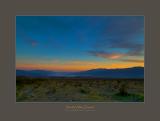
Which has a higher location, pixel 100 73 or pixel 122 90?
pixel 100 73

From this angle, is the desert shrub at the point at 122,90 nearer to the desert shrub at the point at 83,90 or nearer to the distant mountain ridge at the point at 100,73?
the distant mountain ridge at the point at 100,73

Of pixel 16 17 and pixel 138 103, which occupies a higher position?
pixel 16 17

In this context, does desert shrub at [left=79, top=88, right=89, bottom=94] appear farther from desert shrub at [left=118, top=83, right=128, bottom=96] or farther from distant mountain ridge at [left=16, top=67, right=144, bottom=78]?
desert shrub at [left=118, top=83, right=128, bottom=96]

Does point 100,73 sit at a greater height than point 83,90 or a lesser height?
greater

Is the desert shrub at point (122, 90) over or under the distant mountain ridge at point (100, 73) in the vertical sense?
under

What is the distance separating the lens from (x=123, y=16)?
15.9 feet

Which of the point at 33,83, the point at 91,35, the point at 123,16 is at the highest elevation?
the point at 123,16

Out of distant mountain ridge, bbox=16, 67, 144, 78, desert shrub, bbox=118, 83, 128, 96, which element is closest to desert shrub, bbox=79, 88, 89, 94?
distant mountain ridge, bbox=16, 67, 144, 78

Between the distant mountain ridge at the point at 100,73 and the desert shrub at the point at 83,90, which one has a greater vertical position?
the distant mountain ridge at the point at 100,73

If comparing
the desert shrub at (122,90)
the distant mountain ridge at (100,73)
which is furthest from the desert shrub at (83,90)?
the desert shrub at (122,90)

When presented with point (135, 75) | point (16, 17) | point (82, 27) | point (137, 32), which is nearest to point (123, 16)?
point (137, 32)

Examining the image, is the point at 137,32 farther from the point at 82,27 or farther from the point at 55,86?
the point at 55,86

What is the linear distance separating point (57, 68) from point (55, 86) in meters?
0.31

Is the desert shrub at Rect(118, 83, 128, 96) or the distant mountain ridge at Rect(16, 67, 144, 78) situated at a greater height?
the distant mountain ridge at Rect(16, 67, 144, 78)
